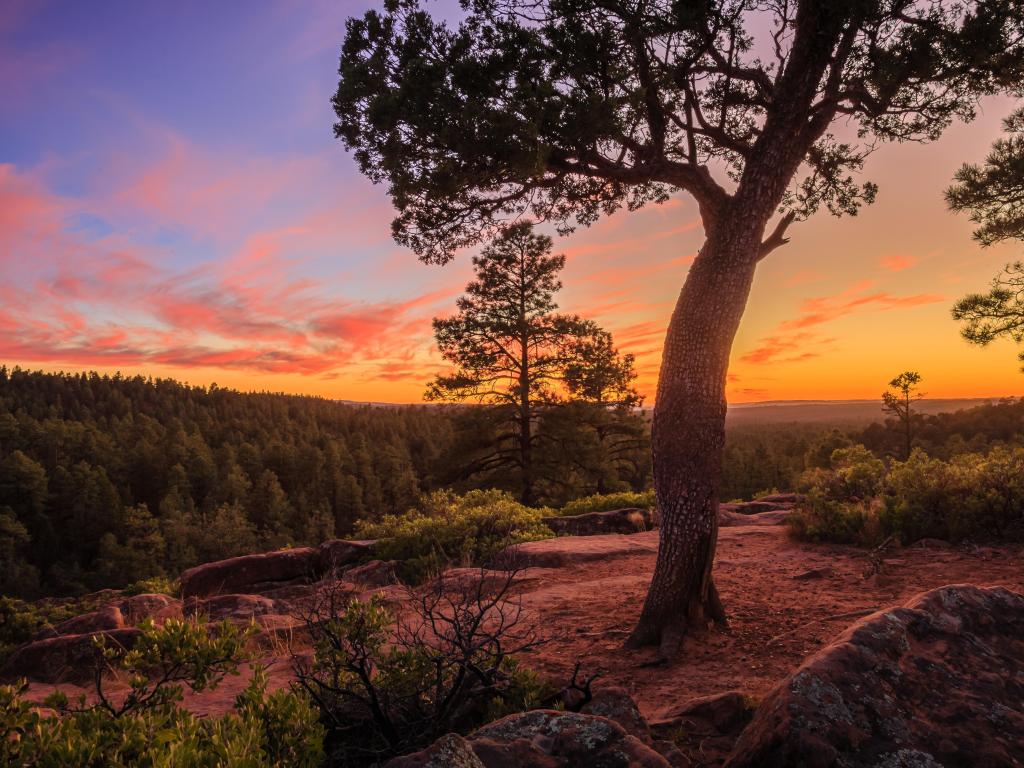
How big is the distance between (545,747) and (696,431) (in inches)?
164

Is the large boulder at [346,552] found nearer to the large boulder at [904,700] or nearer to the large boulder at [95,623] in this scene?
the large boulder at [95,623]

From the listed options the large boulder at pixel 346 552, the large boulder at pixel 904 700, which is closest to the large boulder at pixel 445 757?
the large boulder at pixel 904 700

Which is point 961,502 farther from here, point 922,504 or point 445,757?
point 445,757

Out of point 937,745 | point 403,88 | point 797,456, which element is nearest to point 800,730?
point 937,745

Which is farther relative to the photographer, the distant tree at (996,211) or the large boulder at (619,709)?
the distant tree at (996,211)

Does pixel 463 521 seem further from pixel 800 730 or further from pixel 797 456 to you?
pixel 797 456

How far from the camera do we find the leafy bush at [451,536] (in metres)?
11.2

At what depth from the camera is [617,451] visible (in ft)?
104

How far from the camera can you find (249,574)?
493 inches

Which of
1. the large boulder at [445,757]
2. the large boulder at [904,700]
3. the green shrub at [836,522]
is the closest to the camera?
the large boulder at [445,757]

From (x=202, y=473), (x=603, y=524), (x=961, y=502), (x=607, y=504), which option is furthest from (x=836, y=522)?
(x=202, y=473)

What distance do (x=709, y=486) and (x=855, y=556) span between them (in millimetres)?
5101

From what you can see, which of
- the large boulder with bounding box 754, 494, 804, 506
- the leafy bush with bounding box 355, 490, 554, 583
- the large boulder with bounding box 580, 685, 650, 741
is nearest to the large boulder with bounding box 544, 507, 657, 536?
the leafy bush with bounding box 355, 490, 554, 583

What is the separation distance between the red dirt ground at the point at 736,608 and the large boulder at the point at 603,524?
12.5 feet
